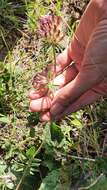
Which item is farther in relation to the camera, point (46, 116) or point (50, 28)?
point (50, 28)

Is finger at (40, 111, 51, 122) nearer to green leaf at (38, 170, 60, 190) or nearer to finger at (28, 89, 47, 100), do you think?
finger at (28, 89, 47, 100)

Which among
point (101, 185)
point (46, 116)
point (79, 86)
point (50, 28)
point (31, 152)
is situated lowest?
point (101, 185)

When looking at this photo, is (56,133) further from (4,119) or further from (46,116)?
(4,119)

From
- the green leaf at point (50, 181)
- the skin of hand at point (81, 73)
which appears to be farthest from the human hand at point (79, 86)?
the green leaf at point (50, 181)

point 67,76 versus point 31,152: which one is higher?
point 67,76

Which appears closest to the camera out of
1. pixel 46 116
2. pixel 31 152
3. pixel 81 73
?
pixel 81 73

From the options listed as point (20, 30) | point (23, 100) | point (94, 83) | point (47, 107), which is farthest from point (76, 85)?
point (20, 30)

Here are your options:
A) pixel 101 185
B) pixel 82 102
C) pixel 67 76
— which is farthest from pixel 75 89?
A: pixel 101 185
